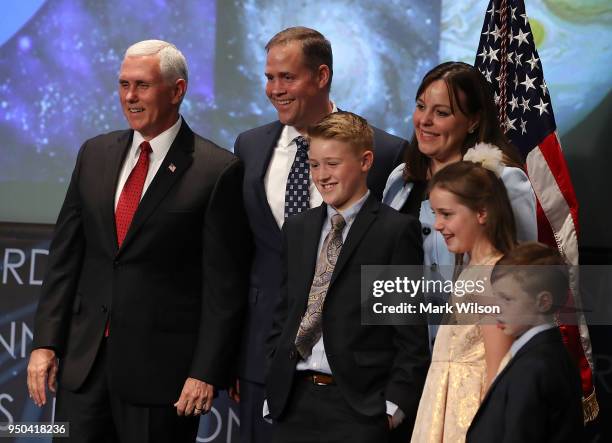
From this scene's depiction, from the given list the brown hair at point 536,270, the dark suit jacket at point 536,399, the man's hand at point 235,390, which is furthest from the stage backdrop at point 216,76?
the dark suit jacket at point 536,399

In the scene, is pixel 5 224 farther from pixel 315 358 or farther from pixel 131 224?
pixel 315 358

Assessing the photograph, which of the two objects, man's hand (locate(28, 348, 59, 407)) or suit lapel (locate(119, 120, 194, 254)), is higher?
suit lapel (locate(119, 120, 194, 254))

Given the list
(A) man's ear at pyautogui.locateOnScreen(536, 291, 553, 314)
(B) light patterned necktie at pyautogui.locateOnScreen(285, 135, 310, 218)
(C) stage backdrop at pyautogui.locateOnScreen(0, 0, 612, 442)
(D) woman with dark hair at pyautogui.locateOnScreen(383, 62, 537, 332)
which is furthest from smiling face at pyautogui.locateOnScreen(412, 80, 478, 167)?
(C) stage backdrop at pyautogui.locateOnScreen(0, 0, 612, 442)

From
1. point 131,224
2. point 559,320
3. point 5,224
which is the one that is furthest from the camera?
point 5,224

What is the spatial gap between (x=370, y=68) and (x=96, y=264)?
2013mm

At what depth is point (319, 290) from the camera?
10.6 feet

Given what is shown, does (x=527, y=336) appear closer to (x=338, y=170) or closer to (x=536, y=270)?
(x=536, y=270)

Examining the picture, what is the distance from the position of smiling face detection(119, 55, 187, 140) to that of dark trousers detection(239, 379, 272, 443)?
0.94 metres

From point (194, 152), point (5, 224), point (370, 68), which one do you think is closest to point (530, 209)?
point (194, 152)

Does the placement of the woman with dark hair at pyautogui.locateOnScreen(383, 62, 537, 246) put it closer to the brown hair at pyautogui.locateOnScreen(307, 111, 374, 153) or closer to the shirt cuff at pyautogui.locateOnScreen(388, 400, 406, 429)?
the brown hair at pyautogui.locateOnScreen(307, 111, 374, 153)

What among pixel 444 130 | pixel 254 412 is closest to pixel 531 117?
pixel 444 130

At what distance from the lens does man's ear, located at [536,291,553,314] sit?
9.39 feet

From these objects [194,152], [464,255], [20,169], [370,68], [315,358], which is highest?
[370,68]

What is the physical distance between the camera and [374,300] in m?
3.16
